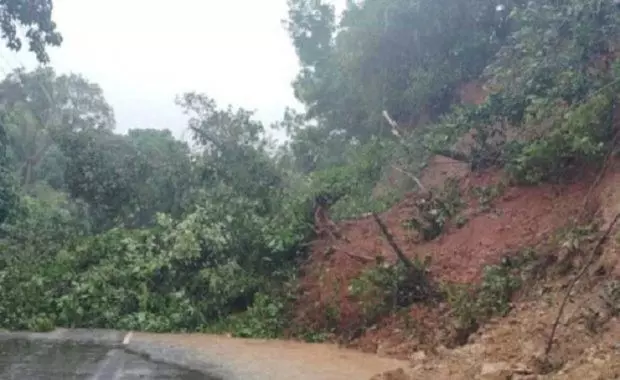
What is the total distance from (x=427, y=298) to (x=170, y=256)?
6146mm

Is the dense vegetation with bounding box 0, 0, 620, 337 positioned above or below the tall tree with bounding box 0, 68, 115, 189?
below

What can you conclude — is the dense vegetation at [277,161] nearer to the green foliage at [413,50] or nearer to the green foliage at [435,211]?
the green foliage at [413,50]

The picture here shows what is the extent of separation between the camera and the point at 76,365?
10359mm

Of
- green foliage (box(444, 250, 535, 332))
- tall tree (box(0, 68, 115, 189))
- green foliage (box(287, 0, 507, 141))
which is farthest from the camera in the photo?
tall tree (box(0, 68, 115, 189))

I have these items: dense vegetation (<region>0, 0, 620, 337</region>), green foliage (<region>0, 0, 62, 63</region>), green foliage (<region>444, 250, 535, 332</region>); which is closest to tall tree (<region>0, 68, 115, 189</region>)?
dense vegetation (<region>0, 0, 620, 337</region>)

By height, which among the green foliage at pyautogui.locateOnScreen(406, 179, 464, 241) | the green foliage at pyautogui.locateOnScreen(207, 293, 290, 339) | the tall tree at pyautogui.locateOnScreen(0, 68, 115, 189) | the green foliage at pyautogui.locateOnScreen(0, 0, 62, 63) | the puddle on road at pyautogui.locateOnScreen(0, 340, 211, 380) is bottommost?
the puddle on road at pyautogui.locateOnScreen(0, 340, 211, 380)

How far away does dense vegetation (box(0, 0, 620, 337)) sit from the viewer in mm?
→ 13914

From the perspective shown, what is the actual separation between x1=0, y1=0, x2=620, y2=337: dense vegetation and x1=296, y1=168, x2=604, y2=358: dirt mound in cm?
54

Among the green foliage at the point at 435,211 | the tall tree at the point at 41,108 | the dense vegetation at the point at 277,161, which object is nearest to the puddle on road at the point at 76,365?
the dense vegetation at the point at 277,161

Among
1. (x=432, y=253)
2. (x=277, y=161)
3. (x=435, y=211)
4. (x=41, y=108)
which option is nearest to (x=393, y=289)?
(x=432, y=253)

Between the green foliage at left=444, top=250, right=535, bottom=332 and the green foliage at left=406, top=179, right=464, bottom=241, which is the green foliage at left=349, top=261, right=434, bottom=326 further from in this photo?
the green foliage at left=406, top=179, right=464, bottom=241

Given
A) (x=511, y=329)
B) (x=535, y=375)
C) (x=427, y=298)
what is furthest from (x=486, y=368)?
(x=427, y=298)

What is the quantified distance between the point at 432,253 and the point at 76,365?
6.56m

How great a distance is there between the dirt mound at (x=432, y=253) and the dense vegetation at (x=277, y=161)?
1.78 ft
